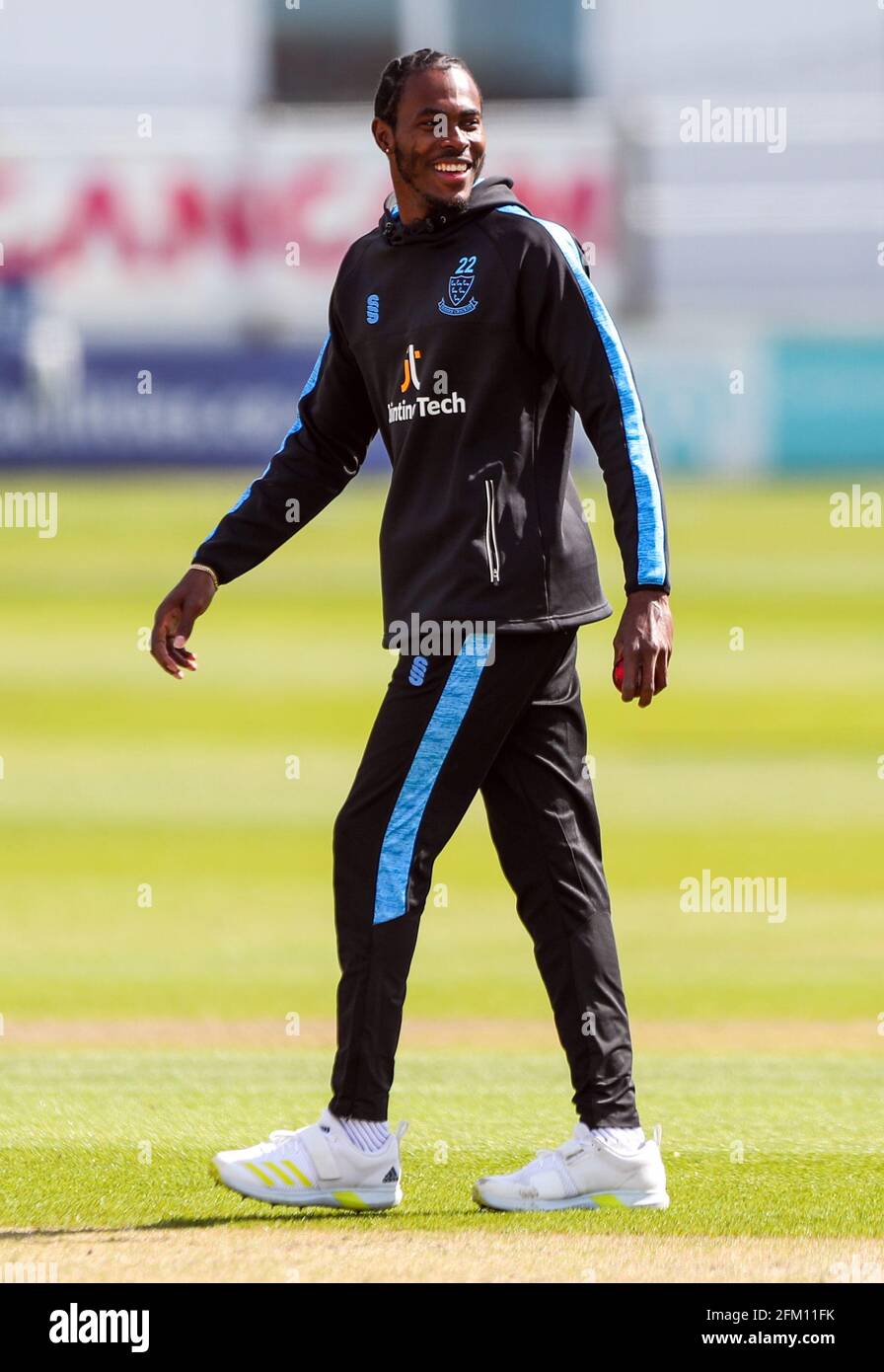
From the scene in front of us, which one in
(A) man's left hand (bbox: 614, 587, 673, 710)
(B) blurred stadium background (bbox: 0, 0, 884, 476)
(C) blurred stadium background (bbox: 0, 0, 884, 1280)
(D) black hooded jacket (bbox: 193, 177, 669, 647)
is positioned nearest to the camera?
(A) man's left hand (bbox: 614, 587, 673, 710)

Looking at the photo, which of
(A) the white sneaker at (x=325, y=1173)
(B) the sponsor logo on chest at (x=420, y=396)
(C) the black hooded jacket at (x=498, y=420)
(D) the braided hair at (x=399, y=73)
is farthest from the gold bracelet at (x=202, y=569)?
(A) the white sneaker at (x=325, y=1173)

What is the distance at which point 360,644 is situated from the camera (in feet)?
50.5

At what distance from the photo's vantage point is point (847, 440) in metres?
23.5

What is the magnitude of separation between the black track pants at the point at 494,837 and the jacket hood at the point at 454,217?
0.81 meters

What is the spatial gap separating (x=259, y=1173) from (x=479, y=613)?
1.18m

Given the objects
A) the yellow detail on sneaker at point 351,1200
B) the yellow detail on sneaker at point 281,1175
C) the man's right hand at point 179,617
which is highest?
the man's right hand at point 179,617

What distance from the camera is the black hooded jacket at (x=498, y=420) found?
3871 mm

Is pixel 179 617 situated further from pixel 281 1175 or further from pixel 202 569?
pixel 281 1175

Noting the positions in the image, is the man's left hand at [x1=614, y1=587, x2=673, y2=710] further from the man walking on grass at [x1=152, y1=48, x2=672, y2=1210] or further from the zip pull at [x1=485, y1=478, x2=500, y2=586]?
the zip pull at [x1=485, y1=478, x2=500, y2=586]

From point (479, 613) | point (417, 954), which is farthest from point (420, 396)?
point (417, 954)

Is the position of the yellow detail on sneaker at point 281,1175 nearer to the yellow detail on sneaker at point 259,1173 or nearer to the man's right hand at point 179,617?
the yellow detail on sneaker at point 259,1173

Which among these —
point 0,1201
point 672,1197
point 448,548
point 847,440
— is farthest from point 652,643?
point 847,440

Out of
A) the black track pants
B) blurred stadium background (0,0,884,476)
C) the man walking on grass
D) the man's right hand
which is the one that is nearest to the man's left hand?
the man walking on grass

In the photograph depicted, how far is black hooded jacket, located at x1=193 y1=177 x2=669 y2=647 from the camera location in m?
3.87
